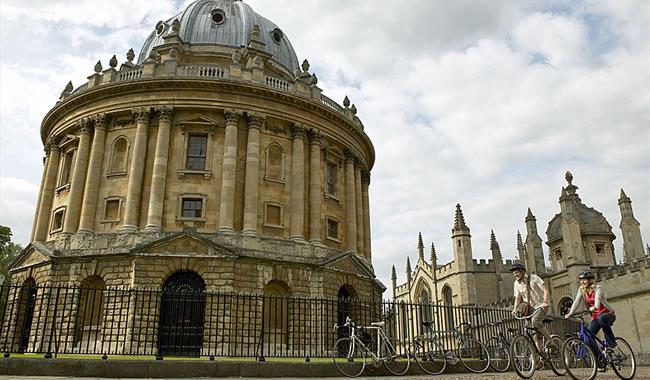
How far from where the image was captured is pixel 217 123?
25.5 meters

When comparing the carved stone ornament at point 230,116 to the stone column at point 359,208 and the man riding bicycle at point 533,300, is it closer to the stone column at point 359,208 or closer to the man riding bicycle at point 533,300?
the stone column at point 359,208

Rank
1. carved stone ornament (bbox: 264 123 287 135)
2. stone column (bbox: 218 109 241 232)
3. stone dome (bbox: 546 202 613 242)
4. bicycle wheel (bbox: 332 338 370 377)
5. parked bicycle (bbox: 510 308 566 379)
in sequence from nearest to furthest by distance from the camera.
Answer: parked bicycle (bbox: 510 308 566 379)
bicycle wheel (bbox: 332 338 370 377)
stone column (bbox: 218 109 241 232)
carved stone ornament (bbox: 264 123 287 135)
stone dome (bbox: 546 202 613 242)

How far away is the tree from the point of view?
132 ft

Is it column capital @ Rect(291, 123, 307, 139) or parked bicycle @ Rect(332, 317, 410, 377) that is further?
column capital @ Rect(291, 123, 307, 139)

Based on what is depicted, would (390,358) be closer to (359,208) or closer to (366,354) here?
(366,354)

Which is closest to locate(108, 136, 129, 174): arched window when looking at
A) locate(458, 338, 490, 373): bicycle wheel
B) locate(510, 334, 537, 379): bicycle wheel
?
locate(458, 338, 490, 373): bicycle wheel

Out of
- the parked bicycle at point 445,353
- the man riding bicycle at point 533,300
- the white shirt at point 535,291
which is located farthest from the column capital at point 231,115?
the white shirt at point 535,291

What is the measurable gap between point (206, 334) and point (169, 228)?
580 cm

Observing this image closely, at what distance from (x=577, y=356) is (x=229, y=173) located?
62.0 ft

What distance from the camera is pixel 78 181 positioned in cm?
2550

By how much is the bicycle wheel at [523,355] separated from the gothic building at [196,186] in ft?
48.9

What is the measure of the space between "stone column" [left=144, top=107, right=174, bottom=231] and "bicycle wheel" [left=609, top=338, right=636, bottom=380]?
63.8 ft

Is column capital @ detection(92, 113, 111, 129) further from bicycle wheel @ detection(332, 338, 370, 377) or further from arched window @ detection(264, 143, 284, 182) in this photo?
bicycle wheel @ detection(332, 338, 370, 377)

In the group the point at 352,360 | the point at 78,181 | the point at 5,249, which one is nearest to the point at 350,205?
the point at 78,181
